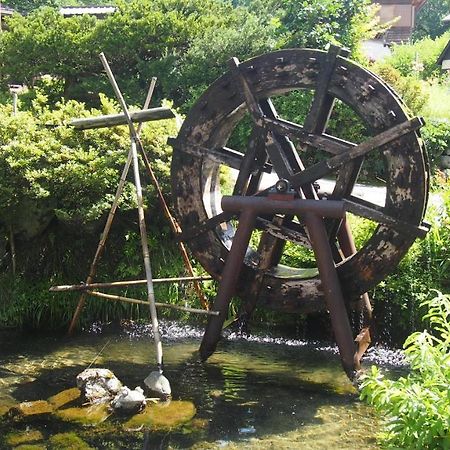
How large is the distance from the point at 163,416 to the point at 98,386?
25.1 inches

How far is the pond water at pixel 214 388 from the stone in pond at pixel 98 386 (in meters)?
0.36

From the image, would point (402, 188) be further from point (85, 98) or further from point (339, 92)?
point (85, 98)

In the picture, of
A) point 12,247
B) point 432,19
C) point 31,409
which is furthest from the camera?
point 432,19

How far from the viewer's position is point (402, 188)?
6047 mm

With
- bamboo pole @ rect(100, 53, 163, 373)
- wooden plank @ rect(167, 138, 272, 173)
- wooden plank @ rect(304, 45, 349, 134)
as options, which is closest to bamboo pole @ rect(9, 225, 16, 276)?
bamboo pole @ rect(100, 53, 163, 373)

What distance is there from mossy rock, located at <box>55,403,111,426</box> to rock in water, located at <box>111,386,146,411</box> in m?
0.10

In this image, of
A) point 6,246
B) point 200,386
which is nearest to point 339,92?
point 200,386

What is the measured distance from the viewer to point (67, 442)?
507 cm

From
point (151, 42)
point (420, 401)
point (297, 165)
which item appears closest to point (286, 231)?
point (297, 165)

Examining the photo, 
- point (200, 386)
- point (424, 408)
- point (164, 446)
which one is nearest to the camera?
point (424, 408)

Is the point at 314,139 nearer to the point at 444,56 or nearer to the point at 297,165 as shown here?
the point at 297,165

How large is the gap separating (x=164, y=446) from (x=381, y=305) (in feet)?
10.2

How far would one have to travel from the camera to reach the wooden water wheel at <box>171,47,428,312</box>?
603cm

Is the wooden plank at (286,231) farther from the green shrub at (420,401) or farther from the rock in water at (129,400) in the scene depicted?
the green shrub at (420,401)
